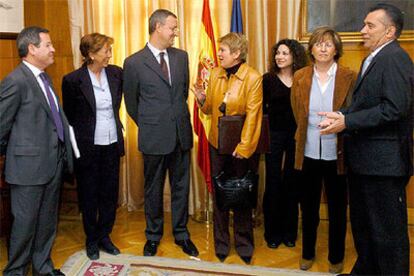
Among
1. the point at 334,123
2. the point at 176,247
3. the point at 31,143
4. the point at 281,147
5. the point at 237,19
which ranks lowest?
the point at 176,247

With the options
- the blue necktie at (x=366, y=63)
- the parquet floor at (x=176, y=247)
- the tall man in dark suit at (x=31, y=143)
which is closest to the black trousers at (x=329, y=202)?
the parquet floor at (x=176, y=247)

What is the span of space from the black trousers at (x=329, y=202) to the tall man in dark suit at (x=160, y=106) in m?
0.87

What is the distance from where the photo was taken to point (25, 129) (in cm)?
282

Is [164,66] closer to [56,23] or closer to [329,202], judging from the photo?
[329,202]

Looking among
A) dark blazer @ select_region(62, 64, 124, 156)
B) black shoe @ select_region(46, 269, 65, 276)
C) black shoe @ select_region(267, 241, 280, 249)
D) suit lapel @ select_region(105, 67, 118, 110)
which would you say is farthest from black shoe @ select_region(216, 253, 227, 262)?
suit lapel @ select_region(105, 67, 118, 110)

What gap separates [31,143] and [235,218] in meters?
1.51

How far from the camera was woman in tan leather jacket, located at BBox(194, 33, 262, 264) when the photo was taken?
3205 mm

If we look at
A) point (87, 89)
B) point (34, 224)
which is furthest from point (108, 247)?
point (87, 89)

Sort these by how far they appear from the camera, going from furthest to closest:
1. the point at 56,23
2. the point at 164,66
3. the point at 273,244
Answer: the point at 56,23, the point at 273,244, the point at 164,66

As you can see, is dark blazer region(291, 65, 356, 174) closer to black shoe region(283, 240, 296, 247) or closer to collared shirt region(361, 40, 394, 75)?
collared shirt region(361, 40, 394, 75)

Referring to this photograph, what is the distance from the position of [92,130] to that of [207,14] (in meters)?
1.47

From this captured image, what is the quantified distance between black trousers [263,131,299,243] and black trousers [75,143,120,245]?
3.88 ft

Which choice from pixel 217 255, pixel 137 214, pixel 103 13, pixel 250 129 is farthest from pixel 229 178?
pixel 103 13

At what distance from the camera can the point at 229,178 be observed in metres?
3.34
